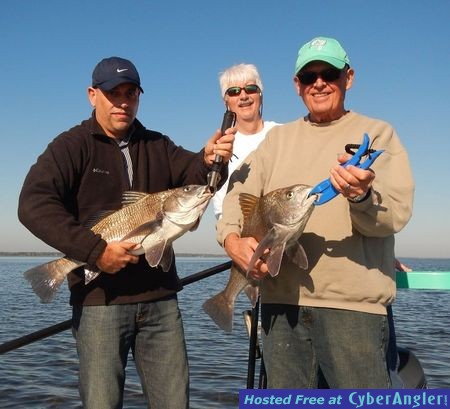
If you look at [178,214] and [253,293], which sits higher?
[178,214]

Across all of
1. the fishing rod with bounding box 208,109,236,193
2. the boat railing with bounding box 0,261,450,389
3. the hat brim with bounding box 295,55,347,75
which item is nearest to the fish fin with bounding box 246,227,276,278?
the fishing rod with bounding box 208,109,236,193

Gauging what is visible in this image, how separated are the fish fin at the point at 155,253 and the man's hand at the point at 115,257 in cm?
12

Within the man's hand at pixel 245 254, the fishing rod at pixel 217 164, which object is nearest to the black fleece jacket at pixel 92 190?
the fishing rod at pixel 217 164

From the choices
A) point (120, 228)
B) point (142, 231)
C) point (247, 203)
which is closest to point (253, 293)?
point (247, 203)

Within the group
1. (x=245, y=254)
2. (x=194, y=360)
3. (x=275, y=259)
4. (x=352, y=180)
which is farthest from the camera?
(x=194, y=360)

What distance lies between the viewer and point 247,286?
12.6ft

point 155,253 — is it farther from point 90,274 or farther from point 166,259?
point 90,274

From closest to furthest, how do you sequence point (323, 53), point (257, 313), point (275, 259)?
point (275, 259)
point (323, 53)
point (257, 313)

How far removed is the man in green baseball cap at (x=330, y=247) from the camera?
11.0ft

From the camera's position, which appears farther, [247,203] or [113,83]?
[113,83]

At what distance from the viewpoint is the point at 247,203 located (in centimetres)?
376

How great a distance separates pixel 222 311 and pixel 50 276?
4.16ft

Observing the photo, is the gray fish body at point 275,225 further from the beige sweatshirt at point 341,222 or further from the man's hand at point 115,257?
the man's hand at point 115,257

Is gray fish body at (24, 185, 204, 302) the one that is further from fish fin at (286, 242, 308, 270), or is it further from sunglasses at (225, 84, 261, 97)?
sunglasses at (225, 84, 261, 97)
